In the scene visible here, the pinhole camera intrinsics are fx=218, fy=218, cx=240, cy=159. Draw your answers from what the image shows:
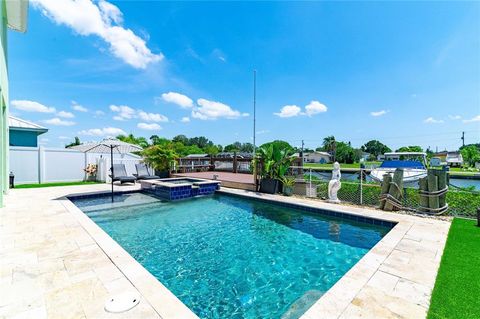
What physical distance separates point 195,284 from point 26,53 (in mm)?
13818

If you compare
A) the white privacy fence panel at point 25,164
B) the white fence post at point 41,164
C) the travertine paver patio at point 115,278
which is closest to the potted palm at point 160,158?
the white fence post at point 41,164

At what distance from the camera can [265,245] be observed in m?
4.88

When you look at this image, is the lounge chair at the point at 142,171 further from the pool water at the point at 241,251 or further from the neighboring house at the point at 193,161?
the pool water at the point at 241,251

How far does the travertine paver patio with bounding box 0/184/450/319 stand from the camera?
2.23 metres

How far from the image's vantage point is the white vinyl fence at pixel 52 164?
11750 millimetres

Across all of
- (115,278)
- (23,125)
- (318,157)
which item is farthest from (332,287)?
(318,157)

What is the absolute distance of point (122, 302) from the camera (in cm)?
226

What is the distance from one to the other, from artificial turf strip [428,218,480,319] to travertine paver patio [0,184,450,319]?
11cm

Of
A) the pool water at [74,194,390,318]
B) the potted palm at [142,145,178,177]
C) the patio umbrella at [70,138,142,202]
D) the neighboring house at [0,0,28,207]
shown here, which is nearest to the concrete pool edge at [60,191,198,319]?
the pool water at [74,194,390,318]

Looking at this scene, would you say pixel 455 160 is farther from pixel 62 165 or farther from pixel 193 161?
pixel 62 165

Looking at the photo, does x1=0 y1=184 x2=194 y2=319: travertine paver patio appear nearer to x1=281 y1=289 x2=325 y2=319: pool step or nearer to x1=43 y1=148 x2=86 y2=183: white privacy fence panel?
x1=281 y1=289 x2=325 y2=319: pool step

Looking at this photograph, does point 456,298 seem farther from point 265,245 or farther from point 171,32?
point 171,32

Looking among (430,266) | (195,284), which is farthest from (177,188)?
(430,266)

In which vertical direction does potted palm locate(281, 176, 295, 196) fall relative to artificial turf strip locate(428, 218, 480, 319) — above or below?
above
